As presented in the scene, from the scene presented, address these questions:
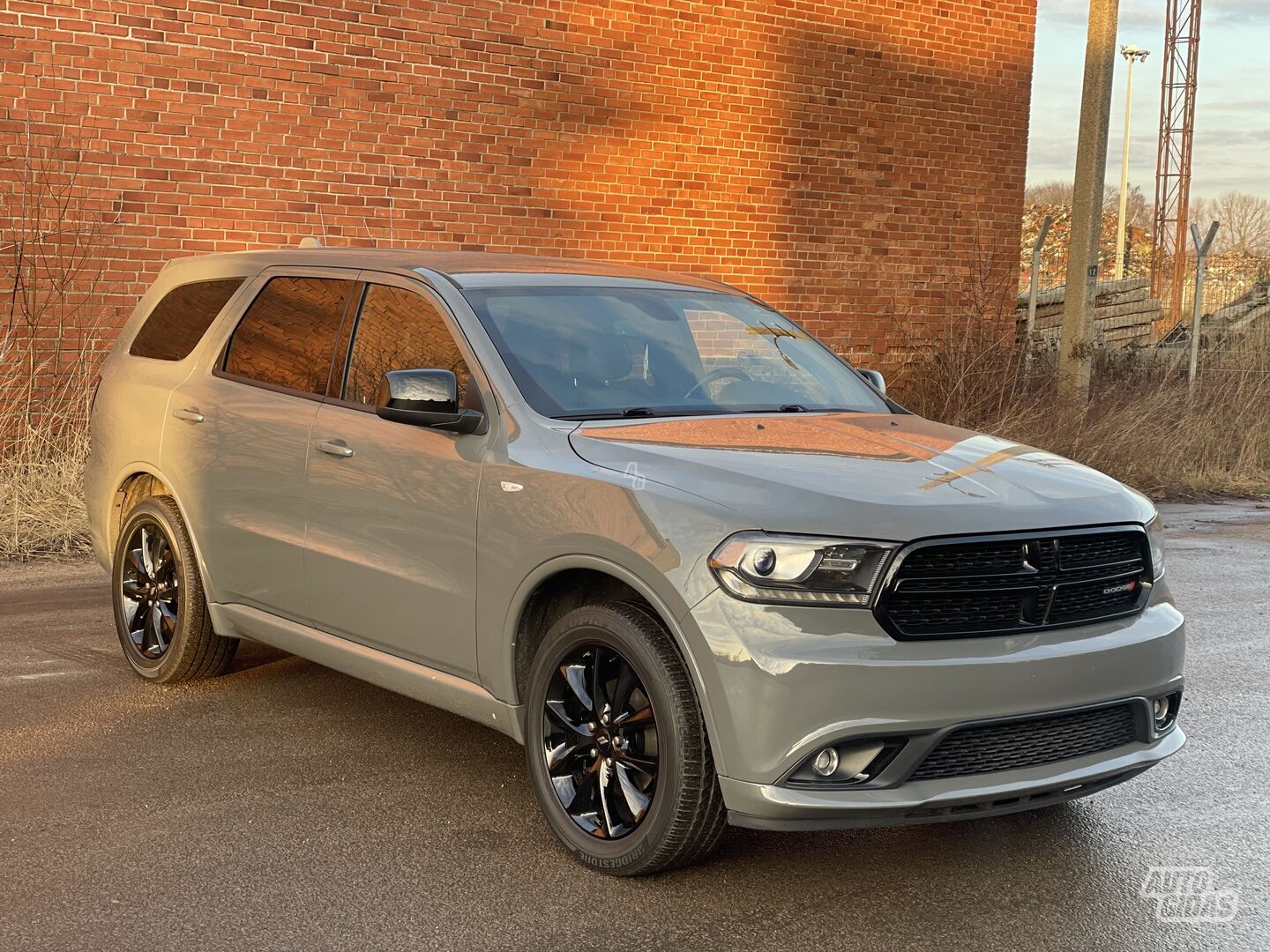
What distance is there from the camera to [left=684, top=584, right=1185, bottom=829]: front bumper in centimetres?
396

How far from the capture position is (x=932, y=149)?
16.1 metres

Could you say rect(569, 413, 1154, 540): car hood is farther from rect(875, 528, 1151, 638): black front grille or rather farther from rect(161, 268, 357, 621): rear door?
rect(161, 268, 357, 621): rear door

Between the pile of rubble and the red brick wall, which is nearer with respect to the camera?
the red brick wall

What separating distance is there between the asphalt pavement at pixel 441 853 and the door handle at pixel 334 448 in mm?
1116

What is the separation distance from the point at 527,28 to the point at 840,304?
174 inches

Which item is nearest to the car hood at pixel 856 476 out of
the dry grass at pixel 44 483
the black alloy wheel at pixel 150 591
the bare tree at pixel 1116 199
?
the black alloy wheel at pixel 150 591

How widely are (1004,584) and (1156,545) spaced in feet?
2.52

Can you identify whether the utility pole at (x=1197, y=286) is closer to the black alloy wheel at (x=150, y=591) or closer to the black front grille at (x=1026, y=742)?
the black alloy wheel at (x=150, y=591)

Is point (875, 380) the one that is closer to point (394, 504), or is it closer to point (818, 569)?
point (394, 504)

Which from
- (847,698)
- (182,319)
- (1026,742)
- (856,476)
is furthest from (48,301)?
(1026,742)

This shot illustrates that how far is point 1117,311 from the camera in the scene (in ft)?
69.6

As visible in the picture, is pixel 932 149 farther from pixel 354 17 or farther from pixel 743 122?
pixel 354 17

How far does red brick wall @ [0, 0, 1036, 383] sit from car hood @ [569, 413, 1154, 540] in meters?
7.73

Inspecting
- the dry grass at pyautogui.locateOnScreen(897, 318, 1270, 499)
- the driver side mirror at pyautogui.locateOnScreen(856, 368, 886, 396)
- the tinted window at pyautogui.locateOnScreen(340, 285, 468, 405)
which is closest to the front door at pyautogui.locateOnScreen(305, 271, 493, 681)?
the tinted window at pyautogui.locateOnScreen(340, 285, 468, 405)
